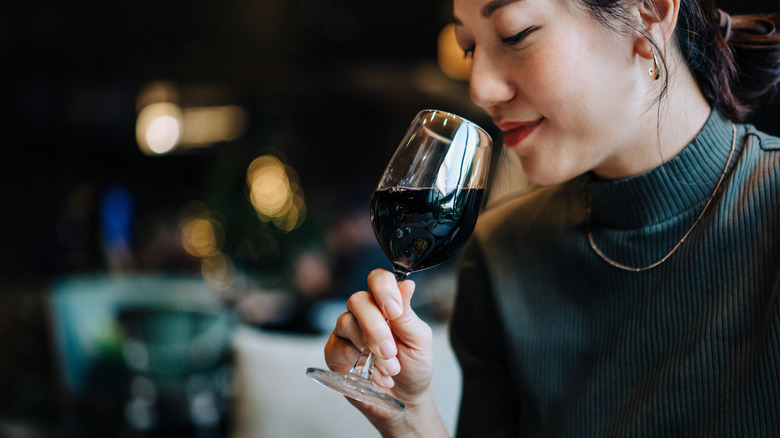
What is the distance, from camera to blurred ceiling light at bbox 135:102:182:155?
7.65 metres

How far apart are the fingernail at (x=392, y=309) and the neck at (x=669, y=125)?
45cm

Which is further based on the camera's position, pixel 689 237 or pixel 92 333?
pixel 92 333

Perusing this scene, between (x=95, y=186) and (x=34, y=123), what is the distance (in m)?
1.02

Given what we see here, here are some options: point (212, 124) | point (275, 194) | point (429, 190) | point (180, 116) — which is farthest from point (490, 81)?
point (212, 124)

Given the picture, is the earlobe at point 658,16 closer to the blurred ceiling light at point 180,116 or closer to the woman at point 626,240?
the woman at point 626,240

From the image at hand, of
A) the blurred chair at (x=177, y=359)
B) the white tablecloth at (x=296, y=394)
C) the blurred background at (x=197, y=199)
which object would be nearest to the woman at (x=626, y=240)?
the blurred background at (x=197, y=199)

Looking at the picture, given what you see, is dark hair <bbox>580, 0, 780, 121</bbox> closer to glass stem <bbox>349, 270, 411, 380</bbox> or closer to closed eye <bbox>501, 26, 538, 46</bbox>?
closed eye <bbox>501, 26, 538, 46</bbox>

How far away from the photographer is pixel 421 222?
894mm

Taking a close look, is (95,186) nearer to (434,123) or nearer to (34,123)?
(34,123)

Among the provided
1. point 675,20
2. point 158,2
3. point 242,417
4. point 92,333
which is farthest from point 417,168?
point 158,2

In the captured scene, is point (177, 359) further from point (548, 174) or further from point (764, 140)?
point (764, 140)

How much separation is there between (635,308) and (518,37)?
472mm

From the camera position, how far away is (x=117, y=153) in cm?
833

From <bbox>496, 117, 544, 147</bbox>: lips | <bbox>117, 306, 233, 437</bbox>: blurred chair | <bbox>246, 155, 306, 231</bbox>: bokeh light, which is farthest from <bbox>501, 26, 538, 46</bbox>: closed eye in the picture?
<bbox>246, 155, 306, 231</bbox>: bokeh light
